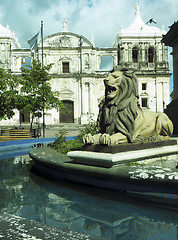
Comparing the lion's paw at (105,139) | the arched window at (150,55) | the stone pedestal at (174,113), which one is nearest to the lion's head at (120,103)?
the lion's paw at (105,139)

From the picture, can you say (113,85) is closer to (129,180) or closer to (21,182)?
(129,180)

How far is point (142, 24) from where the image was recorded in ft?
113

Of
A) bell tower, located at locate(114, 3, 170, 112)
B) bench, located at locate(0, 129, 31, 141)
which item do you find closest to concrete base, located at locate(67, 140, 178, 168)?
bench, located at locate(0, 129, 31, 141)

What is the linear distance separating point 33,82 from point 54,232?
15431 millimetres

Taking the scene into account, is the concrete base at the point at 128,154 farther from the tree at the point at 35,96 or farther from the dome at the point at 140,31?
the dome at the point at 140,31

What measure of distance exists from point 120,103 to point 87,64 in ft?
97.0

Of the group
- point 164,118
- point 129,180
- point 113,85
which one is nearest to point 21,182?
point 129,180

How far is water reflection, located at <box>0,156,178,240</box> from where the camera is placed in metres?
1.91

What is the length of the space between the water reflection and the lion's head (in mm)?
1129

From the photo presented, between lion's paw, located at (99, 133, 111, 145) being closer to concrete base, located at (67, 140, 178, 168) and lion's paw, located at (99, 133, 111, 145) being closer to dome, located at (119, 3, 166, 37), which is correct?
concrete base, located at (67, 140, 178, 168)

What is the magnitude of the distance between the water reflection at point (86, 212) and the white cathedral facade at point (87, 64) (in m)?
28.0

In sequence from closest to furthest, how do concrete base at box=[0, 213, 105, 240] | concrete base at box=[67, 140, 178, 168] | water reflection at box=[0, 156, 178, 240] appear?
concrete base at box=[0, 213, 105, 240]
water reflection at box=[0, 156, 178, 240]
concrete base at box=[67, 140, 178, 168]

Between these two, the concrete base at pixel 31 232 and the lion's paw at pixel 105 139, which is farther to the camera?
the lion's paw at pixel 105 139

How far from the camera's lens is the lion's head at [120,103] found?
365cm
